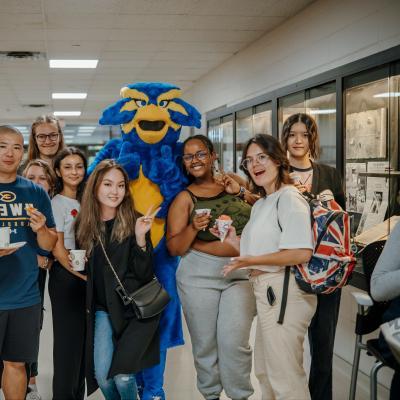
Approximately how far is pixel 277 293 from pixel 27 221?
1268 millimetres

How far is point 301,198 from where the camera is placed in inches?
97.1

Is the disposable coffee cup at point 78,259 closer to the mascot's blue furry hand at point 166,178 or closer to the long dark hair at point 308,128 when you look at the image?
the mascot's blue furry hand at point 166,178

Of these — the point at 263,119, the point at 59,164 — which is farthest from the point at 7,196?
the point at 263,119

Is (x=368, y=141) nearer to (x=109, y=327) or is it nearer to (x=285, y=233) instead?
(x=285, y=233)

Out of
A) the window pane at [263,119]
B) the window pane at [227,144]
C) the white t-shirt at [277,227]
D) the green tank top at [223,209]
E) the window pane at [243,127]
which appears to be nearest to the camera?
the white t-shirt at [277,227]

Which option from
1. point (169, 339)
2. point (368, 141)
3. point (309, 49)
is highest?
point (309, 49)

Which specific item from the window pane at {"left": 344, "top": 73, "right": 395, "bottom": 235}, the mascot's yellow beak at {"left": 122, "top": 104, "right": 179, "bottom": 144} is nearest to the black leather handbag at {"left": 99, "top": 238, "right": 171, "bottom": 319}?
the mascot's yellow beak at {"left": 122, "top": 104, "right": 179, "bottom": 144}

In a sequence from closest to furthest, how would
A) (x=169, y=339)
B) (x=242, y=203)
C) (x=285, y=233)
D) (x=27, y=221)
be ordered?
(x=285, y=233) → (x=27, y=221) → (x=242, y=203) → (x=169, y=339)

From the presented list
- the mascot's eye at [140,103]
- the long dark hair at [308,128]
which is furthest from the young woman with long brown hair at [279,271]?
the mascot's eye at [140,103]

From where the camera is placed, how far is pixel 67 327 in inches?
120

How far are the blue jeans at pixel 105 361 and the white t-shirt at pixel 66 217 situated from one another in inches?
20.0

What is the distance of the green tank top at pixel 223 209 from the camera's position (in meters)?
2.95

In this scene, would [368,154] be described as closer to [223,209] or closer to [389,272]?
[223,209]

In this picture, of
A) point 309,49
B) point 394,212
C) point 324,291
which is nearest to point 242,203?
point 324,291
